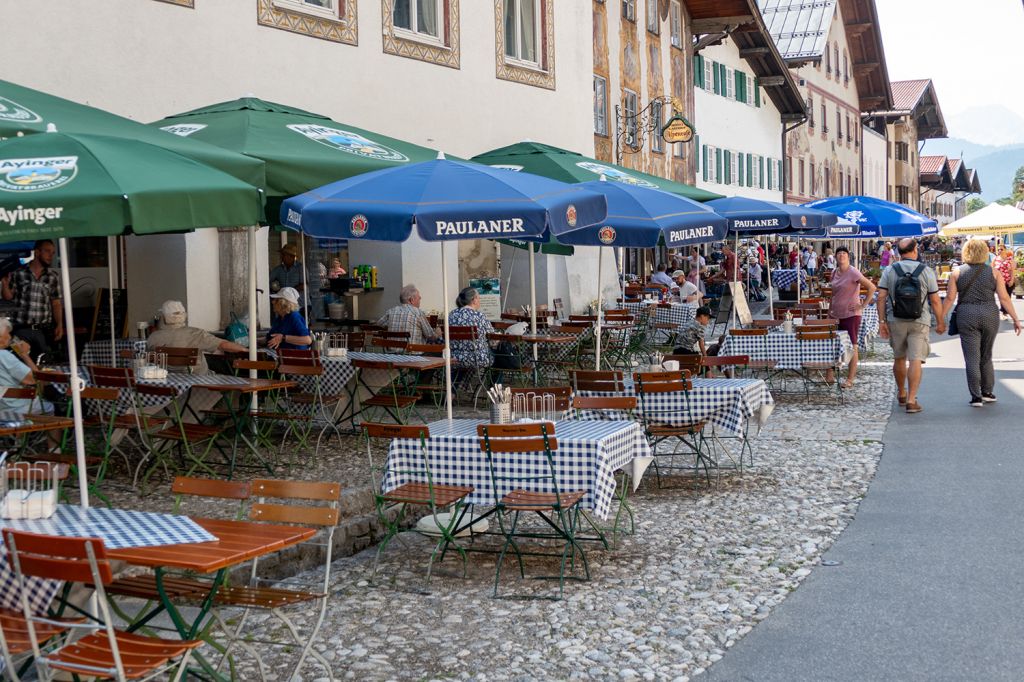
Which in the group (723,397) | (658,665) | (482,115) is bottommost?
(658,665)

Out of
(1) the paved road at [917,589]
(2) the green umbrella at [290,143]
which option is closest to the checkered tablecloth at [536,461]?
(1) the paved road at [917,589]

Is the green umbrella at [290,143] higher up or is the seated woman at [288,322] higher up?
the green umbrella at [290,143]

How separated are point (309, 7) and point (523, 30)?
601cm

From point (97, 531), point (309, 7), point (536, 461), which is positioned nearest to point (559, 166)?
point (309, 7)

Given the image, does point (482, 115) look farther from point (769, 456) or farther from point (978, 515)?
point (978, 515)

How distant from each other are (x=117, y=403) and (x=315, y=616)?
147 inches

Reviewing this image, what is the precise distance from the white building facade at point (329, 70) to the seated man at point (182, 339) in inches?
120

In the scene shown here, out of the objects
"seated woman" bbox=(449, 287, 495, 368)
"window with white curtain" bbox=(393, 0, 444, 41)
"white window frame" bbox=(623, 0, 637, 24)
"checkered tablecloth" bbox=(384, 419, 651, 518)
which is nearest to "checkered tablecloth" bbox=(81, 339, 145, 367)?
"seated woman" bbox=(449, 287, 495, 368)

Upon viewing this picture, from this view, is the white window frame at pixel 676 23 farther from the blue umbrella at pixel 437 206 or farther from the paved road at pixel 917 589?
the blue umbrella at pixel 437 206

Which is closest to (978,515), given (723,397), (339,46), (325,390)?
(723,397)

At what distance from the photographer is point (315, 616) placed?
21.3ft

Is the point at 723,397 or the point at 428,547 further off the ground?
the point at 723,397

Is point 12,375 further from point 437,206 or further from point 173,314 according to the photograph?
point 437,206

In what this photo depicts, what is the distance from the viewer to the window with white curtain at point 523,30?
20938mm
